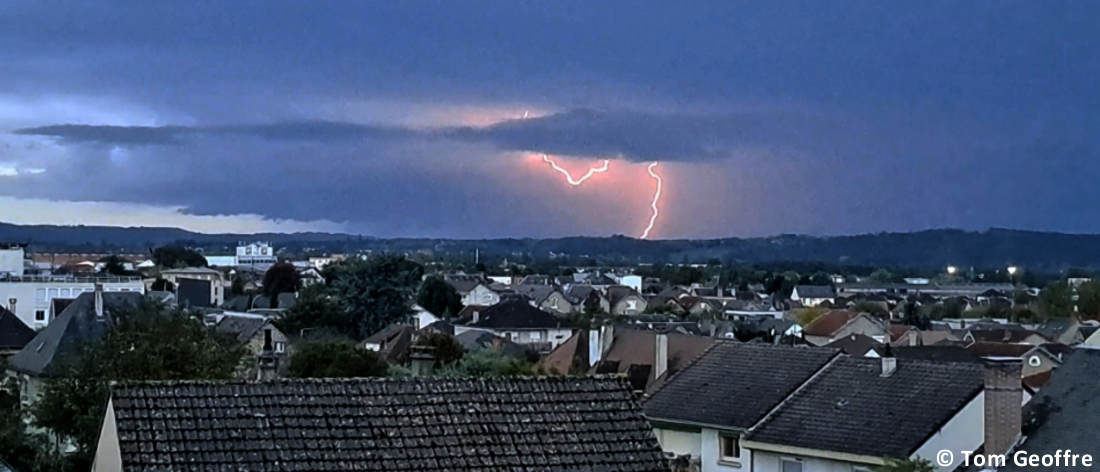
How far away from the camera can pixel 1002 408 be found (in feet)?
86.3

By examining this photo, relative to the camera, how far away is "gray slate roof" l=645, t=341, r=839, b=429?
3031 cm

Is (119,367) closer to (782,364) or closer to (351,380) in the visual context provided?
(782,364)

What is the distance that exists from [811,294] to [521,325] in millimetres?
90809

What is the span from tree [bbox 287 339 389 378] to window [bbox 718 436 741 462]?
19.1m

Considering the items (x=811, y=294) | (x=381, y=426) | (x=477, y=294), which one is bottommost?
(x=811, y=294)

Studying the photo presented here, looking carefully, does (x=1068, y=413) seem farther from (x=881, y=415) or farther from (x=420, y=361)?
(x=420, y=361)

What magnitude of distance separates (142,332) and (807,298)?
486ft

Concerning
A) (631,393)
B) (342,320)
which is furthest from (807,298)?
(631,393)

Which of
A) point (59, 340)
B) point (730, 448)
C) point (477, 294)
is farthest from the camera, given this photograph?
point (477, 294)

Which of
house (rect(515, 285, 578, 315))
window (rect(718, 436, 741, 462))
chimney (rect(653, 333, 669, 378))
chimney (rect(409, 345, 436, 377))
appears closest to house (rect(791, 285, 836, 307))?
house (rect(515, 285, 578, 315))

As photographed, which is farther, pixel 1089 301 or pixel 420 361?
pixel 1089 301

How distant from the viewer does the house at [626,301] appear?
490 ft

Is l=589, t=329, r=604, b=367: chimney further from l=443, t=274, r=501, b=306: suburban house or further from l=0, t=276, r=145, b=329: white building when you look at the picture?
l=443, t=274, r=501, b=306: suburban house

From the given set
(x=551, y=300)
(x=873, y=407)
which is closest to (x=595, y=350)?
(x=873, y=407)
